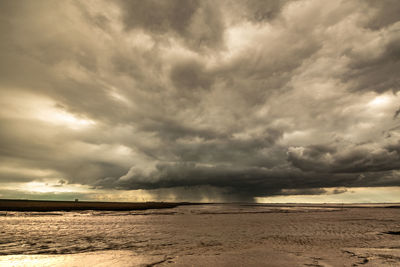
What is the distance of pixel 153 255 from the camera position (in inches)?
696

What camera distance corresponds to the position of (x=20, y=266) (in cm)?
1396

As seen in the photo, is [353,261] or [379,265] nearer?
[379,265]

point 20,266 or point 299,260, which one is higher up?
point 20,266

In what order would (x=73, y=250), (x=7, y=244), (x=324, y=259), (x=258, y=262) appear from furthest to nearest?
1. (x=7, y=244)
2. (x=73, y=250)
3. (x=324, y=259)
4. (x=258, y=262)

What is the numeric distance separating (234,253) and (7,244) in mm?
20567

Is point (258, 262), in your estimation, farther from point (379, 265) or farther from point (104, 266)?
point (104, 266)

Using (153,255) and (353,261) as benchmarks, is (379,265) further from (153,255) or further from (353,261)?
(153,255)

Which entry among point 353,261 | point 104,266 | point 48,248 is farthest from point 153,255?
point 353,261

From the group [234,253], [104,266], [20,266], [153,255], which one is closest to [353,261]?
[234,253]

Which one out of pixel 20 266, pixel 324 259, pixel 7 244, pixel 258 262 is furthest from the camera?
pixel 7 244

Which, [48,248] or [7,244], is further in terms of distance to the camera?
[7,244]

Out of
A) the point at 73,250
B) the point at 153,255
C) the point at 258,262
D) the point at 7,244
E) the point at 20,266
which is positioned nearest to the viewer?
the point at 20,266

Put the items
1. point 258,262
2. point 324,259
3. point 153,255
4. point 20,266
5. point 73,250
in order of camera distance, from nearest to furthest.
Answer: point 20,266, point 258,262, point 324,259, point 153,255, point 73,250

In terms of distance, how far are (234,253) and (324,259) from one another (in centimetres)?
615
